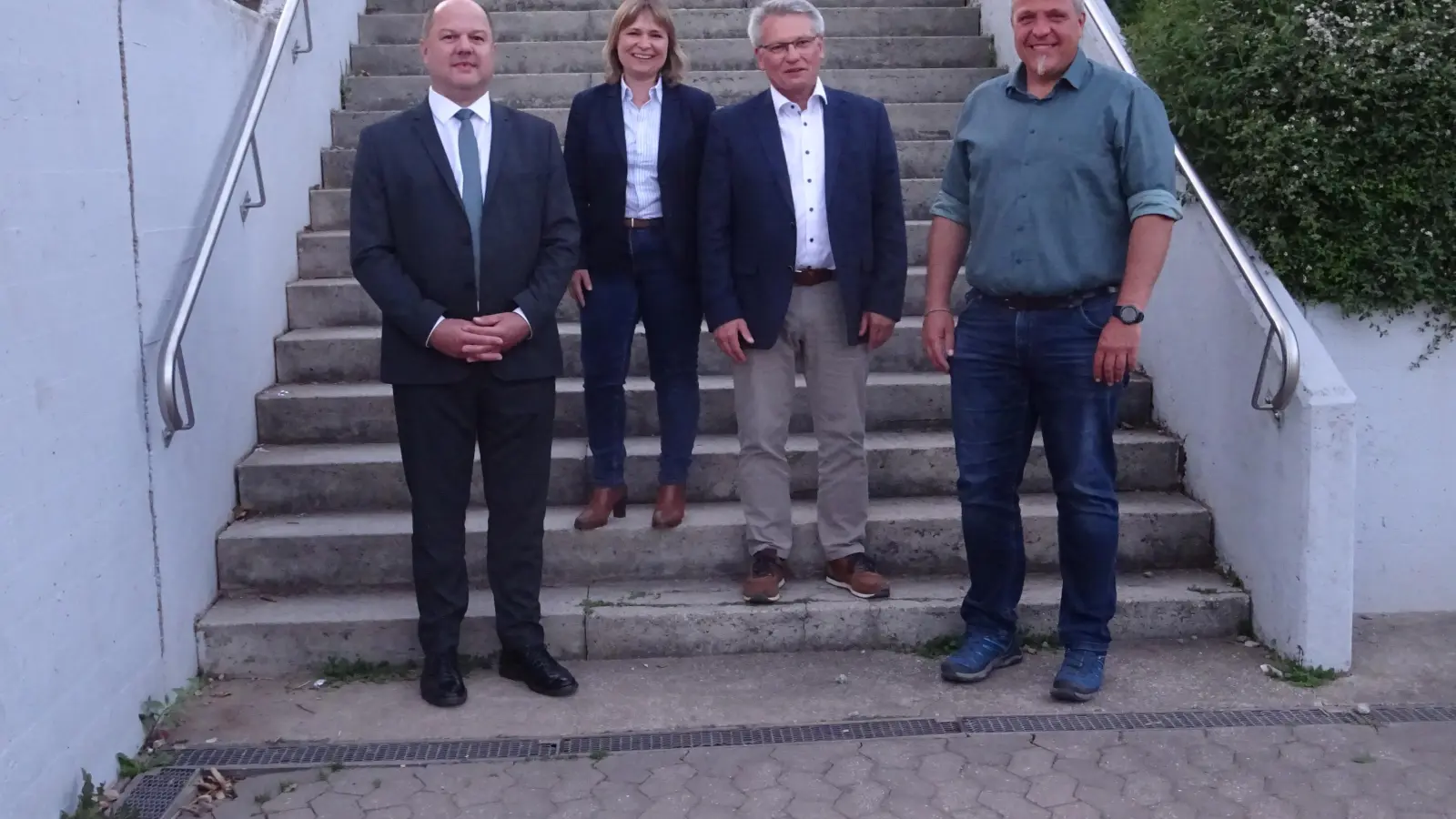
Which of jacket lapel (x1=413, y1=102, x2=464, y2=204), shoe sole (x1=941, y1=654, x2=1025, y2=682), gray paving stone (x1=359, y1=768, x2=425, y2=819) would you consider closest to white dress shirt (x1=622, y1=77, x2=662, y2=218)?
jacket lapel (x1=413, y1=102, x2=464, y2=204)

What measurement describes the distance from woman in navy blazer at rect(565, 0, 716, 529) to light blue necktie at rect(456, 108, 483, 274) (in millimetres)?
585

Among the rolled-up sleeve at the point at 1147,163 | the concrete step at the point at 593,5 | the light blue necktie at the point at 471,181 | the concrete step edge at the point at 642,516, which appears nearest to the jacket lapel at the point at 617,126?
the light blue necktie at the point at 471,181

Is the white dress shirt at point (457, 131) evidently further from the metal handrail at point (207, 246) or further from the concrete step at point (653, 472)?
the concrete step at point (653, 472)

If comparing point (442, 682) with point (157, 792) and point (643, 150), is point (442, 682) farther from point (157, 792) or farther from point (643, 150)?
point (643, 150)

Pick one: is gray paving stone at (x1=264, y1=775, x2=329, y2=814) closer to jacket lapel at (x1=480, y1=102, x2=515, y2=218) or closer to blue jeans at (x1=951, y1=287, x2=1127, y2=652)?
jacket lapel at (x1=480, y1=102, x2=515, y2=218)

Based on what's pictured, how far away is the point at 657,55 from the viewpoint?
4129 millimetres

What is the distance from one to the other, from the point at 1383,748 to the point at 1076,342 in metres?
1.39

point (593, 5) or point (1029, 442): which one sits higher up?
point (593, 5)

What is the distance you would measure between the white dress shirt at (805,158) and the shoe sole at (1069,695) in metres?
1.49

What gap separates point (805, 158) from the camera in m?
4.00

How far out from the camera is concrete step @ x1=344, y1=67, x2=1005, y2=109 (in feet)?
21.0

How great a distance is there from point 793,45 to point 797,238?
0.58 metres

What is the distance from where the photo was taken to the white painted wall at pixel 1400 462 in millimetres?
4496

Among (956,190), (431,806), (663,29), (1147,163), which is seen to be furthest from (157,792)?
(1147,163)
